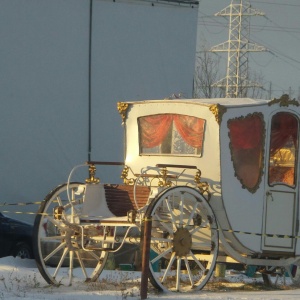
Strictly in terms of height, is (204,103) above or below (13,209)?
above

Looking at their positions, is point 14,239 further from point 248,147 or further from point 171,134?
point 248,147

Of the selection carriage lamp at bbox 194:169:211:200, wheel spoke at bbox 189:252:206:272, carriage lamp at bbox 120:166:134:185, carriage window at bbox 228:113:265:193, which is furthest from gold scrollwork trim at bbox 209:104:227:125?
wheel spoke at bbox 189:252:206:272

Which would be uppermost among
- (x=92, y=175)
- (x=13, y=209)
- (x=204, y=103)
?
(x=204, y=103)

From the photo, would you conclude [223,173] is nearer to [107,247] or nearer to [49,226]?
[107,247]

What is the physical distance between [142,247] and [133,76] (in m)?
20.2

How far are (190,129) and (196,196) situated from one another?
1.26 meters

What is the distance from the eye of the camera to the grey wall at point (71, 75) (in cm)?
3184

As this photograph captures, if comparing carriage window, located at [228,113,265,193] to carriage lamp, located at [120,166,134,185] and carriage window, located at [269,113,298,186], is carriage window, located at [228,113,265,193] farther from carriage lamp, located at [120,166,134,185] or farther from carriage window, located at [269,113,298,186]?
carriage lamp, located at [120,166,134,185]

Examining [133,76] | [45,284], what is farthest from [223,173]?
[133,76]

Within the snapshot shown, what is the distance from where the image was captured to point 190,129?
631 inches

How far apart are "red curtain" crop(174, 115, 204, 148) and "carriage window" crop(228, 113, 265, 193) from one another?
0.42m

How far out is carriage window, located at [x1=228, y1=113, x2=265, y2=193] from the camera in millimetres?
15789

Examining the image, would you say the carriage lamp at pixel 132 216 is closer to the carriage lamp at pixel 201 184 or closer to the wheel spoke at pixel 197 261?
the wheel spoke at pixel 197 261

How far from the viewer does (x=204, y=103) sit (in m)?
15.8
